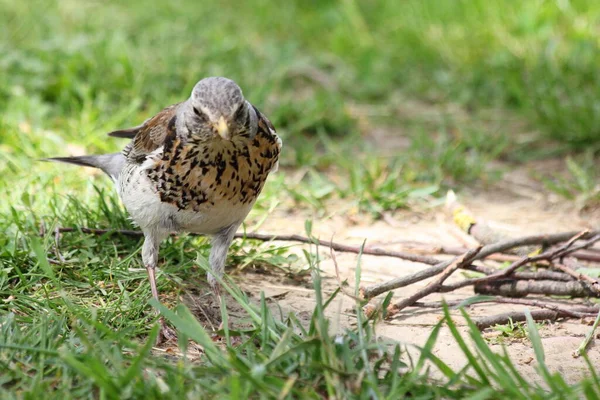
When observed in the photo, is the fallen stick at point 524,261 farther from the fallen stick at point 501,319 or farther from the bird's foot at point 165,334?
the bird's foot at point 165,334

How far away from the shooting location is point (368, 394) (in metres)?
2.57

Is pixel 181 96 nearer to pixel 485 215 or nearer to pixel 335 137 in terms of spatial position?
pixel 335 137

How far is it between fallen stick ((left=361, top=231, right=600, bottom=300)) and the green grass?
0.86ft

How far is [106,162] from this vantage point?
14.5 feet

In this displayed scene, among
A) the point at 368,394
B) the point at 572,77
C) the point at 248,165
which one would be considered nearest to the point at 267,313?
the point at 368,394

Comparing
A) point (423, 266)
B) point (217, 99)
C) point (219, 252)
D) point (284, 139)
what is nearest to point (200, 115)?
point (217, 99)

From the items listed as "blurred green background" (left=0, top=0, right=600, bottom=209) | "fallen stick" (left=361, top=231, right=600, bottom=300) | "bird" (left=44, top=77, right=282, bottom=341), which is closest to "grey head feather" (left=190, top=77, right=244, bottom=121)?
"bird" (left=44, top=77, right=282, bottom=341)

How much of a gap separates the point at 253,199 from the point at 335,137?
289 centimetres

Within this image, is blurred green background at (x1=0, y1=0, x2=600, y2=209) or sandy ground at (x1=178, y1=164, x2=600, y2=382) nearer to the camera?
sandy ground at (x1=178, y1=164, x2=600, y2=382)

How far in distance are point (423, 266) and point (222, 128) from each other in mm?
1699

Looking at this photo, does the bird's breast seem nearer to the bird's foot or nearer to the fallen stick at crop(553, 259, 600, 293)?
the bird's foot

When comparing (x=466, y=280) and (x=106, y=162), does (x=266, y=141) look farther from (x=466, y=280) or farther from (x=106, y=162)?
(x=106, y=162)

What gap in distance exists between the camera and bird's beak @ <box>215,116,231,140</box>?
3057 mm

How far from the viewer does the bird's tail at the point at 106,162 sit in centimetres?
429
